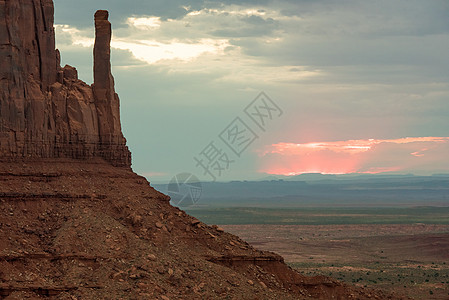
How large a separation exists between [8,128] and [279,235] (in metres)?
111

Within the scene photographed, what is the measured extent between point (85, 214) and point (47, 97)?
33.3ft

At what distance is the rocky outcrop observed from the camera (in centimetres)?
5528

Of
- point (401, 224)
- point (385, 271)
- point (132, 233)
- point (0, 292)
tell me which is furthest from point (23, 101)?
point (401, 224)

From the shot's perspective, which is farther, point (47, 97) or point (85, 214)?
point (47, 97)

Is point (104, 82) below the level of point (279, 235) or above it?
above

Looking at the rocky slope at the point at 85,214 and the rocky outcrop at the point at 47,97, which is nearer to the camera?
the rocky slope at the point at 85,214

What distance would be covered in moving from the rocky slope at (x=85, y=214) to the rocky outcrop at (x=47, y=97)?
0.08m

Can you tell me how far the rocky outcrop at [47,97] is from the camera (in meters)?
55.3

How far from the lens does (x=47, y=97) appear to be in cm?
5744

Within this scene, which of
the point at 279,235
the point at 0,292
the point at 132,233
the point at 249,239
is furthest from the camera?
the point at 279,235

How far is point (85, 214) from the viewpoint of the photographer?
5238 centimetres

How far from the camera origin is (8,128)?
5488cm

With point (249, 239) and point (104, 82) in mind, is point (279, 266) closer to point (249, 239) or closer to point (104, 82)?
point (104, 82)

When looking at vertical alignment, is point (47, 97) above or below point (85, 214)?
above
